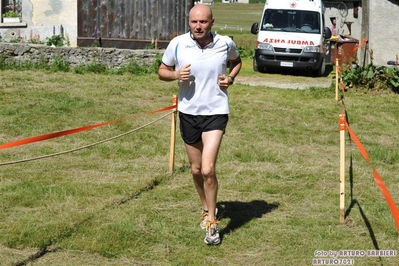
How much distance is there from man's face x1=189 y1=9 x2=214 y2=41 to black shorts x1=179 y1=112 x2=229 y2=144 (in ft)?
2.30

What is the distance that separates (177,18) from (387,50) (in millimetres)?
5998

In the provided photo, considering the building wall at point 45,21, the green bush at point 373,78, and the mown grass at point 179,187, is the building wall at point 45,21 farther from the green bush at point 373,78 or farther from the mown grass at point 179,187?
the green bush at point 373,78

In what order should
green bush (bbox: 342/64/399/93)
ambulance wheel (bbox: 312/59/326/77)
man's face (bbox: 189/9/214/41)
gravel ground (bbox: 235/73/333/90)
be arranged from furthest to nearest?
ambulance wheel (bbox: 312/59/326/77) → gravel ground (bbox: 235/73/333/90) → green bush (bbox: 342/64/399/93) → man's face (bbox: 189/9/214/41)

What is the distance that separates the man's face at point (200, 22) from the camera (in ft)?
20.7

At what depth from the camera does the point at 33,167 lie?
30.7 feet

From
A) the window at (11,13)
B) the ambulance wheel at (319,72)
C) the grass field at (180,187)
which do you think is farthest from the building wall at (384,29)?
the window at (11,13)

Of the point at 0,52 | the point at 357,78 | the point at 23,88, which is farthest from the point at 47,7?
the point at 357,78

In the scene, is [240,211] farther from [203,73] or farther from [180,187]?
[203,73]

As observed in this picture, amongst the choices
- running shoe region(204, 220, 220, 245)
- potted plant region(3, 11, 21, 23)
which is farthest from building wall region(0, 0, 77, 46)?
running shoe region(204, 220, 220, 245)

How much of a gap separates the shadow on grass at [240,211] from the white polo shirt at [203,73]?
1235 mm

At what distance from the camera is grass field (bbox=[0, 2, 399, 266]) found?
21.0 ft

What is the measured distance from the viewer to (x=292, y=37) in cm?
2061

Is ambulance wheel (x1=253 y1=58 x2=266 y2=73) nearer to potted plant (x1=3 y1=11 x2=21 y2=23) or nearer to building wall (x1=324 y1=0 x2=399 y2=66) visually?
building wall (x1=324 y1=0 x2=399 y2=66)

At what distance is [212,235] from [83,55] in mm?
12558
